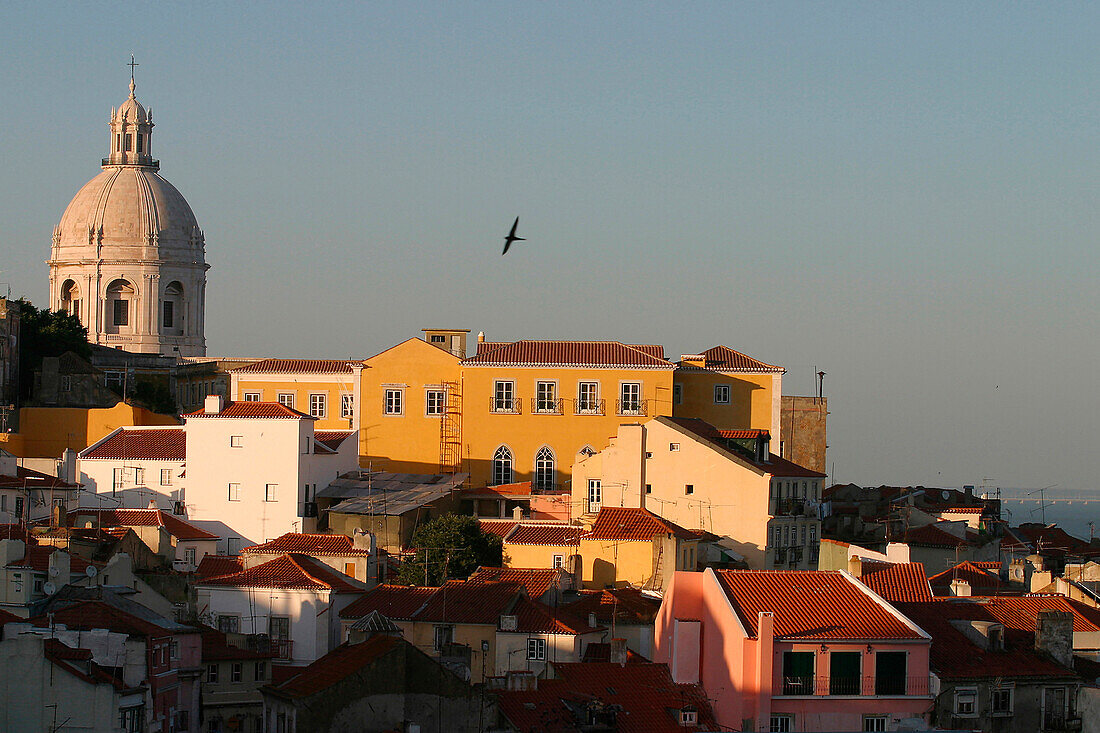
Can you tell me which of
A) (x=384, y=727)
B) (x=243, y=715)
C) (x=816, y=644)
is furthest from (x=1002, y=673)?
(x=243, y=715)

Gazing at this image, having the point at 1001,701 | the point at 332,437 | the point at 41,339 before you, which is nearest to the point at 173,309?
the point at 41,339

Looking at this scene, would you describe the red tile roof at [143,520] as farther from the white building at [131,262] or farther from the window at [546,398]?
the white building at [131,262]

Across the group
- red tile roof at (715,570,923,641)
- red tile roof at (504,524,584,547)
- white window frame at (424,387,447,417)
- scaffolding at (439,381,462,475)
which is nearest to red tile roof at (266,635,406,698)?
red tile roof at (715,570,923,641)

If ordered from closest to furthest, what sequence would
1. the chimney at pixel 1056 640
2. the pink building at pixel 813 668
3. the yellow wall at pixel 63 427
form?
the pink building at pixel 813 668, the chimney at pixel 1056 640, the yellow wall at pixel 63 427

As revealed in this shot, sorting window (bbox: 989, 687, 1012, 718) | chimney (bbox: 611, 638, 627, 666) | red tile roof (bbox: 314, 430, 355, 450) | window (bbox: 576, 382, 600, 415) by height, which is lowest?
window (bbox: 989, 687, 1012, 718)

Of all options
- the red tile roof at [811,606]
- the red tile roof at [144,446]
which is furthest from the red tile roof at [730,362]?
the red tile roof at [811,606]

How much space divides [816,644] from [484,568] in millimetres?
17659

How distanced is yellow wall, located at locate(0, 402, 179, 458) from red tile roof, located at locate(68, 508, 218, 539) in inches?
582

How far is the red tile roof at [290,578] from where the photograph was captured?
4722 centimetres

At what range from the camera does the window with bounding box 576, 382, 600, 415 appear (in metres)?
71.4

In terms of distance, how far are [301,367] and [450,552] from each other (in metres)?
25.3

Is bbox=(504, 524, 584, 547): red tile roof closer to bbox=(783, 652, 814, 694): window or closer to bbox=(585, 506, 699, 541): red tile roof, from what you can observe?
bbox=(585, 506, 699, 541): red tile roof

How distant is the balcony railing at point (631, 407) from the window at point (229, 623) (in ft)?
86.7

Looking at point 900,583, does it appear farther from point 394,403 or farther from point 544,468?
point 394,403
